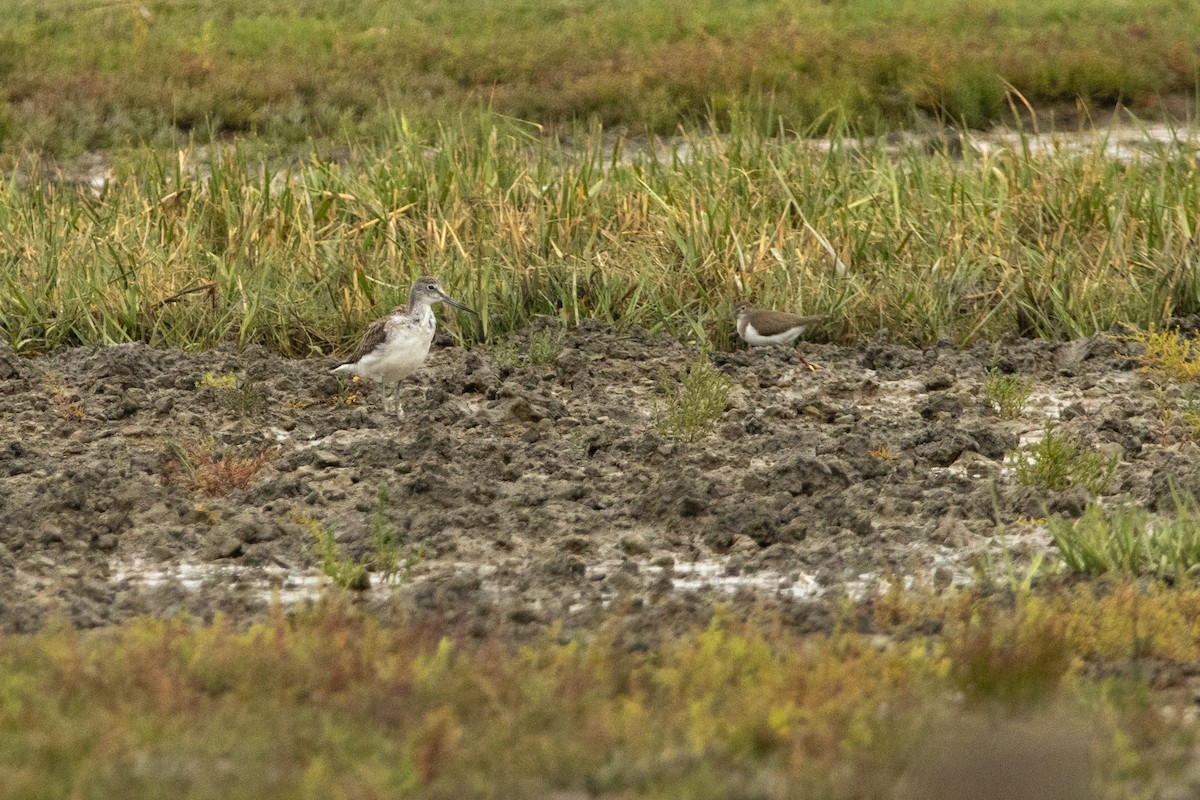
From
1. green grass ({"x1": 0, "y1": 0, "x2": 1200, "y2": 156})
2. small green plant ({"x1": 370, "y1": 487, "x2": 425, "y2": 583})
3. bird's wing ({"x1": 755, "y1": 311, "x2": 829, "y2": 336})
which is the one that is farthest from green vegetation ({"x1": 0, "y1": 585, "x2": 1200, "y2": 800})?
green grass ({"x1": 0, "y1": 0, "x2": 1200, "y2": 156})

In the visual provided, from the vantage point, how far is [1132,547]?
5457mm

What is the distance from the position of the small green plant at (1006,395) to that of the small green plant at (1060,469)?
1048mm

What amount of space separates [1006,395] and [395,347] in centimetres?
282

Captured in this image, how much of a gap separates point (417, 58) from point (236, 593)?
18.8 metres

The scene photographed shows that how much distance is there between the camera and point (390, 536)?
19.8ft

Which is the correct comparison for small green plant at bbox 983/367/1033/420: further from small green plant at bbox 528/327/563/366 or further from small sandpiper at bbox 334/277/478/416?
small sandpiper at bbox 334/277/478/416

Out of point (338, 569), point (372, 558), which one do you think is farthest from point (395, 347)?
point (338, 569)

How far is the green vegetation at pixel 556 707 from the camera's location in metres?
3.63

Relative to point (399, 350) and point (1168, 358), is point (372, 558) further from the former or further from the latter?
point (1168, 358)

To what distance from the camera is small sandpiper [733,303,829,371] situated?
29.6 ft

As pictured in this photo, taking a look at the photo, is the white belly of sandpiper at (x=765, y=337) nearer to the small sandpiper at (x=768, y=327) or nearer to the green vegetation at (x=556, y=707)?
the small sandpiper at (x=768, y=327)

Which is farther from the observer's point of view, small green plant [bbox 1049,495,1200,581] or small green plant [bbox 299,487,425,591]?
small green plant [bbox 299,487,425,591]

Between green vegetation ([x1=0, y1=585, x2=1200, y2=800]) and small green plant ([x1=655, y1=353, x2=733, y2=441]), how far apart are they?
8.96 ft

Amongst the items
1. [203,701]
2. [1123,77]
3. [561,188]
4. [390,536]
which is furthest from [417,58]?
[203,701]
